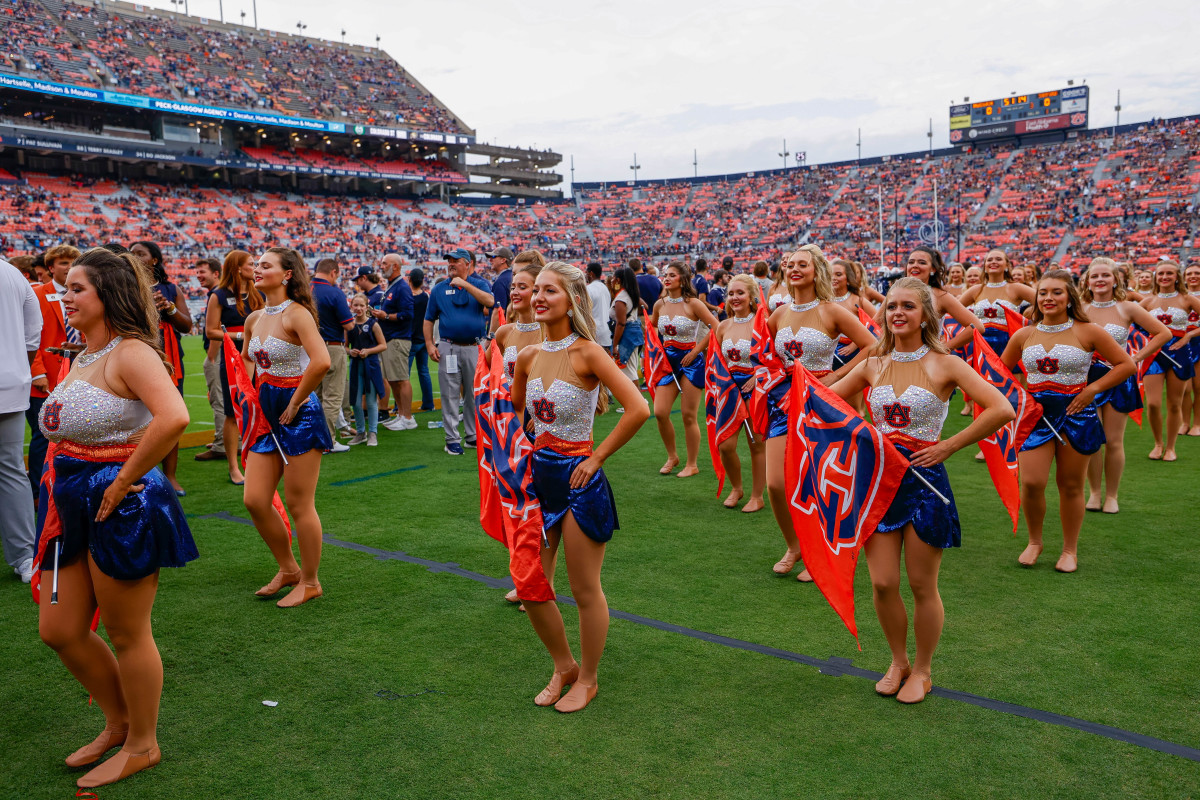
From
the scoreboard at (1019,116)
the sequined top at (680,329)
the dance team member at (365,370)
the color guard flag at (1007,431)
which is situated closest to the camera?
the color guard flag at (1007,431)

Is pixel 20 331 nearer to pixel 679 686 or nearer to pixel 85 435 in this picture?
pixel 85 435

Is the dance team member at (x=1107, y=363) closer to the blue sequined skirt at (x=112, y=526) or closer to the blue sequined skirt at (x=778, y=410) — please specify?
the blue sequined skirt at (x=778, y=410)

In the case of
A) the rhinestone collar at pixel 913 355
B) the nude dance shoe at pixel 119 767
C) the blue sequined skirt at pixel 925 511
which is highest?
the rhinestone collar at pixel 913 355

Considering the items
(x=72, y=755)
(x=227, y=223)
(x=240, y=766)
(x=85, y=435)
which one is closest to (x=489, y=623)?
(x=240, y=766)

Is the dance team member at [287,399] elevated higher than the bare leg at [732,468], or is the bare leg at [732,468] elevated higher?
the dance team member at [287,399]

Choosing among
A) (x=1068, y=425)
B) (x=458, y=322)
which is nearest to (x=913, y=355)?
(x=1068, y=425)

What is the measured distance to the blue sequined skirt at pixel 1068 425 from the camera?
4.93 meters

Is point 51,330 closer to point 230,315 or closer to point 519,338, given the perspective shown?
point 230,315

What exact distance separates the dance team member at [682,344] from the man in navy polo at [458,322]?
1.76 metres

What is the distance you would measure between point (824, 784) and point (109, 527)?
8.23 ft

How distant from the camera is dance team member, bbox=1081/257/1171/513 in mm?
5684

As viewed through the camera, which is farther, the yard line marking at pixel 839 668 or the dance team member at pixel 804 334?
the dance team member at pixel 804 334

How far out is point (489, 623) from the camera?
4.45 meters

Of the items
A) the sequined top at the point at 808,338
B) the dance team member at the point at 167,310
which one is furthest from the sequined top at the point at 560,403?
the dance team member at the point at 167,310
